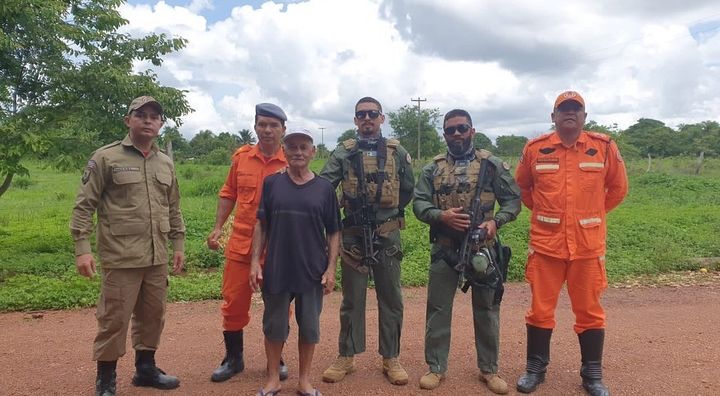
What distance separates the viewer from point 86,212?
3578 mm

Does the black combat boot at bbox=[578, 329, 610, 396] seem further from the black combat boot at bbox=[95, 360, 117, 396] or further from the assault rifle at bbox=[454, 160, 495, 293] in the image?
the black combat boot at bbox=[95, 360, 117, 396]

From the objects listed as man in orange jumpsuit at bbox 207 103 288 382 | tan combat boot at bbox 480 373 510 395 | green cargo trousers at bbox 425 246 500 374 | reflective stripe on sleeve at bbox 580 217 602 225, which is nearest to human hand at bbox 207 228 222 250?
man in orange jumpsuit at bbox 207 103 288 382

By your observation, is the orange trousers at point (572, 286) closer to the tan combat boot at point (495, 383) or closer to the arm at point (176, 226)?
the tan combat boot at point (495, 383)

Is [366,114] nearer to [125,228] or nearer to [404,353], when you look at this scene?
[125,228]

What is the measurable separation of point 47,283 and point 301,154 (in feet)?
16.3

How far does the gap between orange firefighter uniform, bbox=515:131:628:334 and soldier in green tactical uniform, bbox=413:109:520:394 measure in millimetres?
239

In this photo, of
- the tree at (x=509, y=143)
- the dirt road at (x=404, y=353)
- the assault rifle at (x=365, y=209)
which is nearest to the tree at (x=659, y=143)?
the tree at (x=509, y=143)

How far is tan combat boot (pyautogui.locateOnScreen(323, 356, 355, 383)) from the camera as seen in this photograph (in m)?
4.04

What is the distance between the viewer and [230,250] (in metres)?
4.02

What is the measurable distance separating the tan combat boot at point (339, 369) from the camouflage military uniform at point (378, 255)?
0.06 metres

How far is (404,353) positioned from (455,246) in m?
1.24

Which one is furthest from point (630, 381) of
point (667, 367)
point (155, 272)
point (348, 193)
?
point (155, 272)

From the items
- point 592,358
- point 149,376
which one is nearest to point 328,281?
point 149,376

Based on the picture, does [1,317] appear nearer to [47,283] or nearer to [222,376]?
[47,283]
